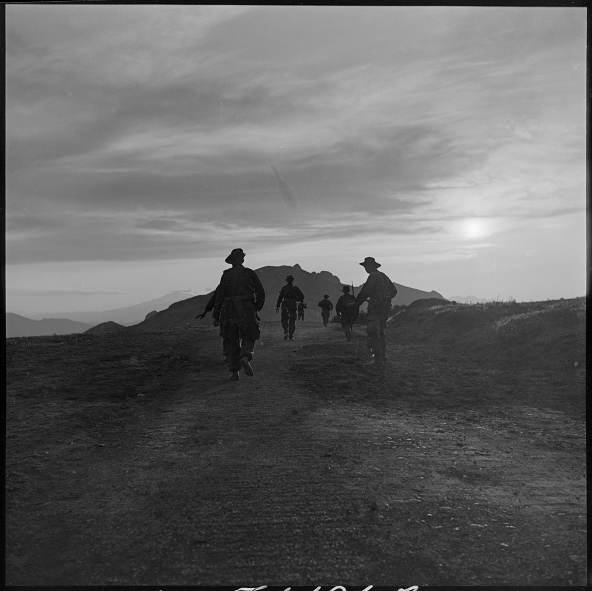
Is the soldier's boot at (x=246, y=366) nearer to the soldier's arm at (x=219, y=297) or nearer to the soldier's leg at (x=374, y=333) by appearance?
the soldier's arm at (x=219, y=297)

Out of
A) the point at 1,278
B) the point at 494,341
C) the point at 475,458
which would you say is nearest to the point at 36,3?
the point at 1,278

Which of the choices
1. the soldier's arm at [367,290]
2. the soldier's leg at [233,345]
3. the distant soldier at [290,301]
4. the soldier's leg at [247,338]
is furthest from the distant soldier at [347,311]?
the soldier's leg at [233,345]

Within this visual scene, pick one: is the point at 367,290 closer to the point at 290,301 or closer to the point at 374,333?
the point at 374,333

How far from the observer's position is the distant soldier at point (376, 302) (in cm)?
1172

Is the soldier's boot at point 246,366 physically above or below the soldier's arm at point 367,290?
below

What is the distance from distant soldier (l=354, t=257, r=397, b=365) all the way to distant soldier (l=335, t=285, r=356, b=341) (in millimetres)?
4106

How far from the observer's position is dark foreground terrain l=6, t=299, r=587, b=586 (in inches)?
135

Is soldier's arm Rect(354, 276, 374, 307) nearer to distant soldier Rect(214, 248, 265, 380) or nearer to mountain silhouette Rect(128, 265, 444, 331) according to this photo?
distant soldier Rect(214, 248, 265, 380)

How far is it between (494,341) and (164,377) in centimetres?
850

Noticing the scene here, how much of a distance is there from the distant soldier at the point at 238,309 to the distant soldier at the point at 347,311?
641cm

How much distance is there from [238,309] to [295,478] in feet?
18.5

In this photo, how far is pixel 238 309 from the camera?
10031mm

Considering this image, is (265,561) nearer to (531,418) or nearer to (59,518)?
(59,518)

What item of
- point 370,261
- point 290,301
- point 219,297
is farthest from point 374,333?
point 290,301
